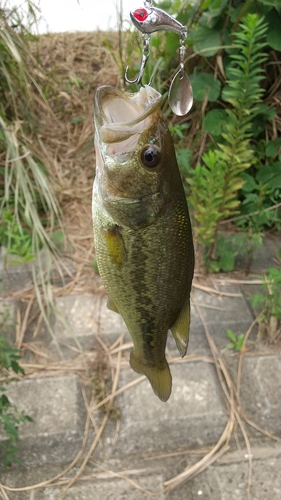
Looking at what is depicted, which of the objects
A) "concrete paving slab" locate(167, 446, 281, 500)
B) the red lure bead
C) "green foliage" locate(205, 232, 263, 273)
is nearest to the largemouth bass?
the red lure bead

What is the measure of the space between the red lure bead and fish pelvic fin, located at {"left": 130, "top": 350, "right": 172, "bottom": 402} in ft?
2.69

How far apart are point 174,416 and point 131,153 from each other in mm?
1358

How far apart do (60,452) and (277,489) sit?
89 centimetres

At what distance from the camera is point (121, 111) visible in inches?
34.8

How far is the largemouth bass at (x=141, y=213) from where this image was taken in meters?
0.82

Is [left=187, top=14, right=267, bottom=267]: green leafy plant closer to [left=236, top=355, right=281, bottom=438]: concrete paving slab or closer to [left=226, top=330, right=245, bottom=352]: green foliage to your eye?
[left=226, top=330, right=245, bottom=352]: green foliage

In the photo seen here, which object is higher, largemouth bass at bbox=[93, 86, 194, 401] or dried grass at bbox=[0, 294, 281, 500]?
largemouth bass at bbox=[93, 86, 194, 401]

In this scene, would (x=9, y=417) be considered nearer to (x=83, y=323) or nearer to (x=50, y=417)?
(x=50, y=417)

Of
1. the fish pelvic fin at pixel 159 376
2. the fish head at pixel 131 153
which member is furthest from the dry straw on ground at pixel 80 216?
the fish head at pixel 131 153

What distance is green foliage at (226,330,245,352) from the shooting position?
6.65ft

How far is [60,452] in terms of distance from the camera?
67.6 inches

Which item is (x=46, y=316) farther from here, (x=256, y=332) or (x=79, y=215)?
(x=256, y=332)

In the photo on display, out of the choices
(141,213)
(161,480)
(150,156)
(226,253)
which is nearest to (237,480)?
(161,480)

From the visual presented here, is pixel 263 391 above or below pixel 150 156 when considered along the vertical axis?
below
